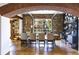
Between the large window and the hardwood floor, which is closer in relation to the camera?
the hardwood floor

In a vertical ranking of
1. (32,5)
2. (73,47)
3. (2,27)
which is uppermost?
(32,5)

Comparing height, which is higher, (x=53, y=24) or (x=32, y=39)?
(x=53, y=24)

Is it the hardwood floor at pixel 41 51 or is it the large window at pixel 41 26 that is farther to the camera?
the large window at pixel 41 26

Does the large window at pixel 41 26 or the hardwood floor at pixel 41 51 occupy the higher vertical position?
the large window at pixel 41 26

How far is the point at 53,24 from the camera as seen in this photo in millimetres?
19062

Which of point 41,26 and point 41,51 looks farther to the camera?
point 41,26

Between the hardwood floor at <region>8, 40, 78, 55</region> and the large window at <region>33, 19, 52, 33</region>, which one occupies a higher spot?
the large window at <region>33, 19, 52, 33</region>

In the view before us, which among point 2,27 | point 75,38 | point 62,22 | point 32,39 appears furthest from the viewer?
point 62,22

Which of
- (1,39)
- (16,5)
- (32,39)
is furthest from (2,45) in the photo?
(32,39)

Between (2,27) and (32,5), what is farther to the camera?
(2,27)

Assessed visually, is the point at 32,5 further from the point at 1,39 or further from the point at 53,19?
the point at 53,19

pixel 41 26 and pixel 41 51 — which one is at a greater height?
pixel 41 26

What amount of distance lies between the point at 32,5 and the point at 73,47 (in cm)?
518

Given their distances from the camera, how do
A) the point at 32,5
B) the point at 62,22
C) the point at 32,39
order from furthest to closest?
the point at 62,22
the point at 32,39
the point at 32,5
